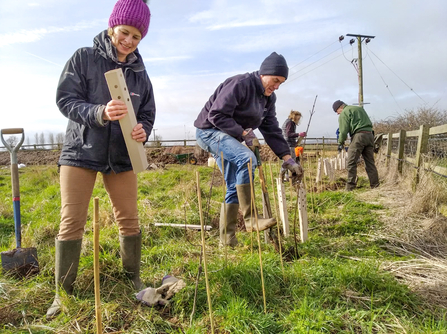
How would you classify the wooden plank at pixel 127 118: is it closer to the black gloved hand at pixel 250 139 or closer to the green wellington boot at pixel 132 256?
the green wellington boot at pixel 132 256

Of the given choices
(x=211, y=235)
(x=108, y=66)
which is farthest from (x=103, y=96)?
(x=211, y=235)

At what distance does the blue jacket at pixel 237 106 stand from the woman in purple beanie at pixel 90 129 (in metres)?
0.81

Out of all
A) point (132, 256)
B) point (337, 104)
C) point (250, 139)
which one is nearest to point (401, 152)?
point (337, 104)

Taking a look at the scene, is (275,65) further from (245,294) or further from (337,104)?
(337,104)

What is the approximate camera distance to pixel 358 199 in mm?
5023

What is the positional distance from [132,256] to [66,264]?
41cm

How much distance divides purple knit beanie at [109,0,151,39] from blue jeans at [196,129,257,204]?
3.34 feet

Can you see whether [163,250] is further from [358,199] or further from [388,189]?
[388,189]

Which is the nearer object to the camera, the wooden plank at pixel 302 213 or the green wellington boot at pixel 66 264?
the green wellington boot at pixel 66 264

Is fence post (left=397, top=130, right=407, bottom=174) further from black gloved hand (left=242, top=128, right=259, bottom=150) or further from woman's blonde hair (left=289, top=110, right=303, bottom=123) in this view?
black gloved hand (left=242, top=128, right=259, bottom=150)

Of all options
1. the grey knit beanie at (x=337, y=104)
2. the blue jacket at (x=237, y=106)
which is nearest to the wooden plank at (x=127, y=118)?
the blue jacket at (x=237, y=106)

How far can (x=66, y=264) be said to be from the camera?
1965 mm

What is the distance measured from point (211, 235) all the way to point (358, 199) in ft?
9.11

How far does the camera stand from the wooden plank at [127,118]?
1.75 metres
